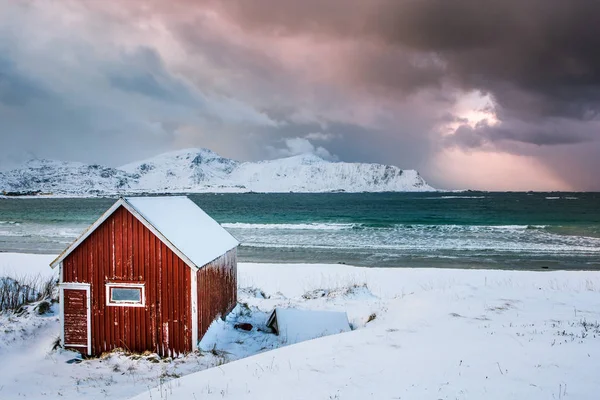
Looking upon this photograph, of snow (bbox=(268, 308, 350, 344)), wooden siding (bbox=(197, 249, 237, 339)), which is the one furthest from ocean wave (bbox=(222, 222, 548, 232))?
snow (bbox=(268, 308, 350, 344))

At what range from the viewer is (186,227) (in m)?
14.2

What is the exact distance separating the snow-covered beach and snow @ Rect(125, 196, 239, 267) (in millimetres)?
2730

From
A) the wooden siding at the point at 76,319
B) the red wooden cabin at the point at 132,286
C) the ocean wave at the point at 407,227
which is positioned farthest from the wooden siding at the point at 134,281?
the ocean wave at the point at 407,227

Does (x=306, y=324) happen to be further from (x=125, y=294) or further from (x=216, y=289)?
(x=125, y=294)

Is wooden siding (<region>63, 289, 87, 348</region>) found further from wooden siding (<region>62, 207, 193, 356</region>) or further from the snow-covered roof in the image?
the snow-covered roof

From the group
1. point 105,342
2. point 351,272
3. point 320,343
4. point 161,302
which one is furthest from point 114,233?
point 351,272

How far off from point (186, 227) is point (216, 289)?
2406mm

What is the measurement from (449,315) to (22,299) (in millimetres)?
17503

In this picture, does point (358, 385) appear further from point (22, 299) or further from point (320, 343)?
point (22, 299)

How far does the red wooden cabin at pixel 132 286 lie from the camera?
12.4 metres

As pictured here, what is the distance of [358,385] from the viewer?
6930mm

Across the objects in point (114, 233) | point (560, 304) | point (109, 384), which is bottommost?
point (109, 384)

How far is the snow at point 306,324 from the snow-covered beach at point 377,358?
53 centimetres

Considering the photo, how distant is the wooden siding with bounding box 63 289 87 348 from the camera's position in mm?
12820
